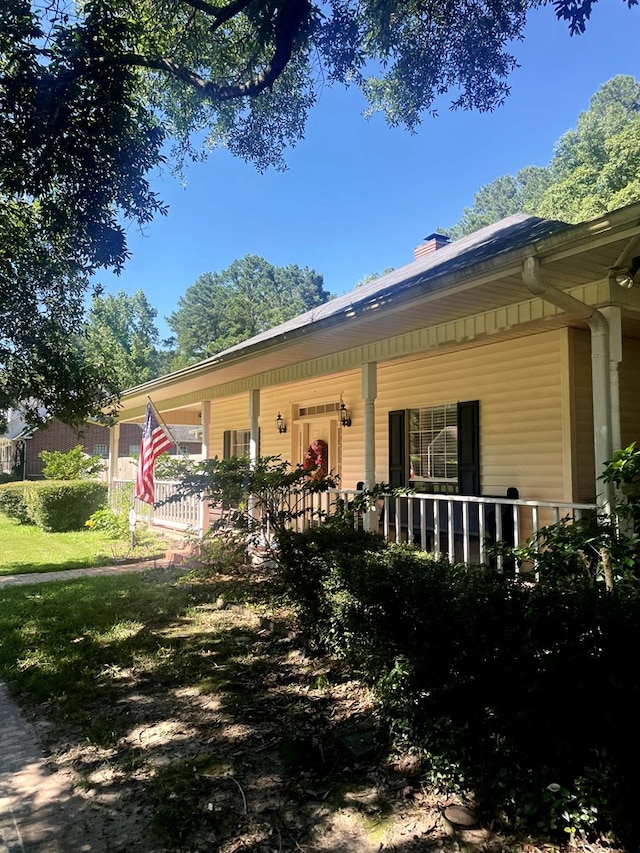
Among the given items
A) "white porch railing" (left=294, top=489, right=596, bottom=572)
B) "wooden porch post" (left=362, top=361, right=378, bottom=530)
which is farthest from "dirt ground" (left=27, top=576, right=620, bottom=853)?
"wooden porch post" (left=362, top=361, right=378, bottom=530)

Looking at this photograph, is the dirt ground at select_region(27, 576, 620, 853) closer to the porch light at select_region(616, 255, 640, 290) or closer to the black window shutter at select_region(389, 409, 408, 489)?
the porch light at select_region(616, 255, 640, 290)

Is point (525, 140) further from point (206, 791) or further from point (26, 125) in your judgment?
point (206, 791)

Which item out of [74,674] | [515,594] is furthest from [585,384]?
[74,674]

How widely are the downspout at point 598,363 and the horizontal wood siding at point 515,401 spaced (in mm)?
1863

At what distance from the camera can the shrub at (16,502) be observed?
52.4 feet

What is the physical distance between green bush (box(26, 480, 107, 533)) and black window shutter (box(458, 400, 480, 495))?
1079 centimetres

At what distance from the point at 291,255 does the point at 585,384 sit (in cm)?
5068

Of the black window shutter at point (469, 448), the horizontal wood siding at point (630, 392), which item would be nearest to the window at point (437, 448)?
the black window shutter at point (469, 448)

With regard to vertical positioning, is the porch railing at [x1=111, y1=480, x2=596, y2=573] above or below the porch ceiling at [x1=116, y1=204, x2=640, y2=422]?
below

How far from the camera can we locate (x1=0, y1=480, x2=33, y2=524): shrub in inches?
628

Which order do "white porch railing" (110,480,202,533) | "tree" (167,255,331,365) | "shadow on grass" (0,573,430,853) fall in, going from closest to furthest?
1. "shadow on grass" (0,573,430,853)
2. "white porch railing" (110,480,202,533)
3. "tree" (167,255,331,365)

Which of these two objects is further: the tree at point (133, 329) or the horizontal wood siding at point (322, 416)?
the tree at point (133, 329)

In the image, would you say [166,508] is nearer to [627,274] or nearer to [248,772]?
[248,772]

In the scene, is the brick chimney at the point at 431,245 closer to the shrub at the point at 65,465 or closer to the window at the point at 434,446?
the window at the point at 434,446
